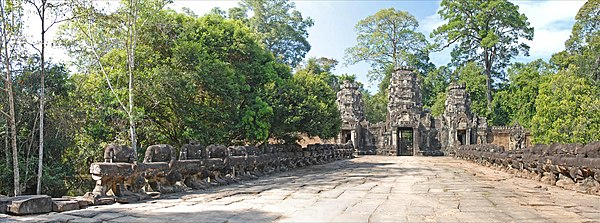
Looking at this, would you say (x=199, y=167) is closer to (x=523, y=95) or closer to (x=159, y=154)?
(x=159, y=154)

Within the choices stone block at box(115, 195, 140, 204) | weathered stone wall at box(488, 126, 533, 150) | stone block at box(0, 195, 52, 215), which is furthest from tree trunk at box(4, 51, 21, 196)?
weathered stone wall at box(488, 126, 533, 150)

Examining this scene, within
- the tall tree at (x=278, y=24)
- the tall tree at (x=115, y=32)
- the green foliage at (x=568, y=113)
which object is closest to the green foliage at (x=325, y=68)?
the tall tree at (x=278, y=24)

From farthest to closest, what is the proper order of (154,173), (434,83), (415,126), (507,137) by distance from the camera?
(434,83) < (415,126) < (507,137) < (154,173)

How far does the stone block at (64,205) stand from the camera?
5809 mm

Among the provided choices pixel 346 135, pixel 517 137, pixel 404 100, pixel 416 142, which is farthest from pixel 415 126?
pixel 517 137

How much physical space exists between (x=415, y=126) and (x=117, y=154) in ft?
101

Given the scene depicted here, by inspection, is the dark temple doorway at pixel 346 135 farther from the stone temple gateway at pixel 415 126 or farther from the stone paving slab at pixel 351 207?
the stone paving slab at pixel 351 207

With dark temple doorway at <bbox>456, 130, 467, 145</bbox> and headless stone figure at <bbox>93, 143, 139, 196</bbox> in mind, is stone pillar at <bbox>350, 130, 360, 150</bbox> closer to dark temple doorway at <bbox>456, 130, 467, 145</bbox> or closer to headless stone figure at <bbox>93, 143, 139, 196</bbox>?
dark temple doorway at <bbox>456, 130, 467, 145</bbox>

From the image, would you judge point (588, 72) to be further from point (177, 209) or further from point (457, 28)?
point (177, 209)

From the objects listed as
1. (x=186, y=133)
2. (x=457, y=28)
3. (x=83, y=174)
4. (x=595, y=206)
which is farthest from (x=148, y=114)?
(x=457, y=28)

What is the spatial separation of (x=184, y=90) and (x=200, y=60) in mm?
1078

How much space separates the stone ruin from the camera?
19.1 feet

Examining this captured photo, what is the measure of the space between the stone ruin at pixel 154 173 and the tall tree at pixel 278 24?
105ft

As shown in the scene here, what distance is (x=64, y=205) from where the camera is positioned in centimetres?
589
